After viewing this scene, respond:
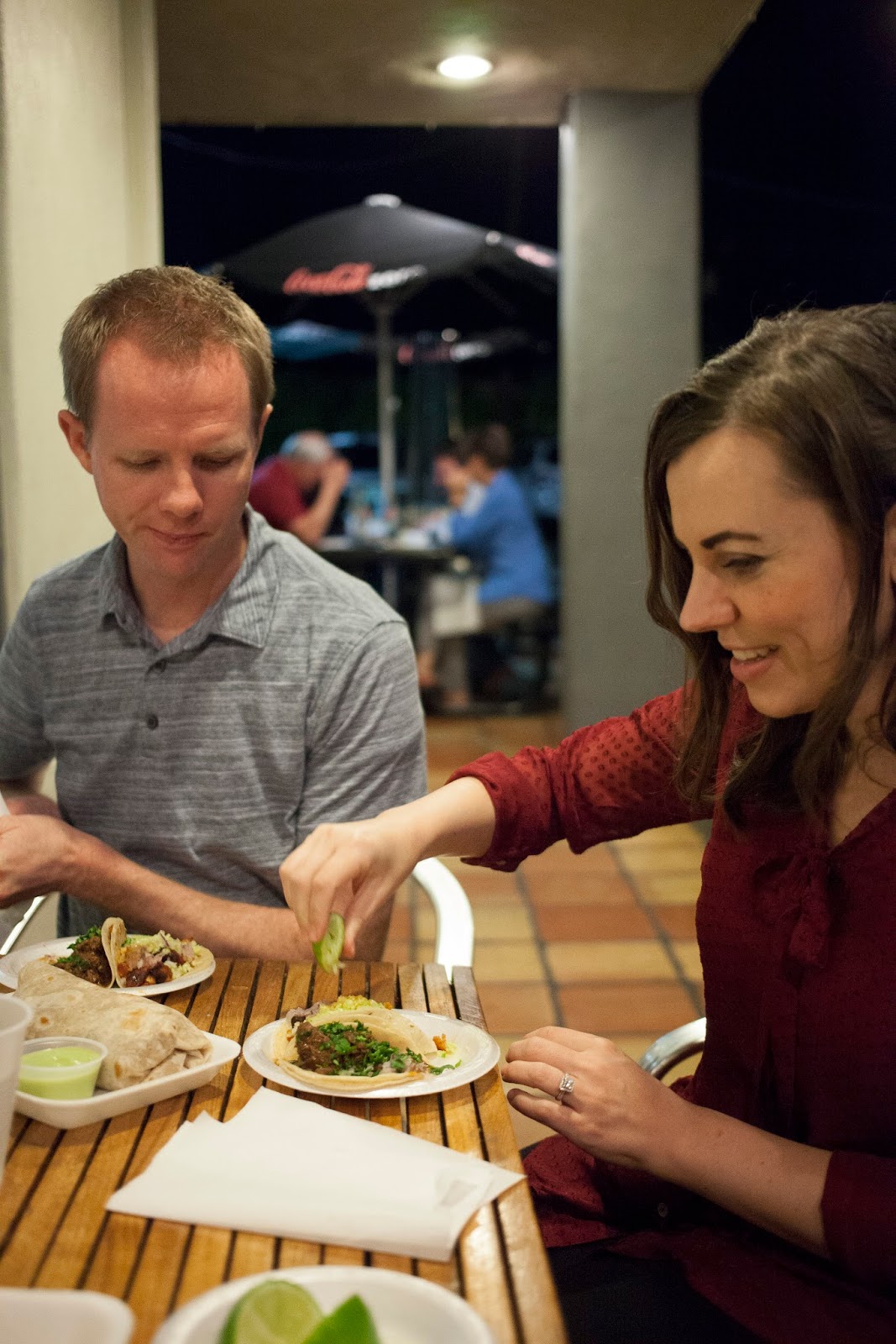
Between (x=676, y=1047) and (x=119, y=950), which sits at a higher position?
(x=119, y=950)

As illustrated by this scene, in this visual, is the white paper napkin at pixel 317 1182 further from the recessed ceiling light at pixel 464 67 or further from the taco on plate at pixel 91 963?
the recessed ceiling light at pixel 464 67

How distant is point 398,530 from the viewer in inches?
339

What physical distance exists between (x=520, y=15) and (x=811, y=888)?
3908mm

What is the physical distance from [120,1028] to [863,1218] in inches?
26.7

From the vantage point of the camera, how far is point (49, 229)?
259 cm

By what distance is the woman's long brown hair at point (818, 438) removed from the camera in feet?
3.82

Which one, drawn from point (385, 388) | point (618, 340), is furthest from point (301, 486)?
point (618, 340)

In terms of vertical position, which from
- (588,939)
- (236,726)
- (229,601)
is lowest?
(588,939)

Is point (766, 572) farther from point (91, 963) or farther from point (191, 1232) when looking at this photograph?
point (91, 963)

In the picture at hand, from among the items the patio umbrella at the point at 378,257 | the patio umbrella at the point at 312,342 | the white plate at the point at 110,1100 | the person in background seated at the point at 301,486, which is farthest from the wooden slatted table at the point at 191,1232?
the patio umbrella at the point at 312,342

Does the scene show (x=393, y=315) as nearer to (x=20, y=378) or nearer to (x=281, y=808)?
(x=20, y=378)

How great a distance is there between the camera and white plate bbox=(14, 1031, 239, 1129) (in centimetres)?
106

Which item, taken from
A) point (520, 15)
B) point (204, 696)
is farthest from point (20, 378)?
point (520, 15)

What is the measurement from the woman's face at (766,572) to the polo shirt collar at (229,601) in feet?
2.68
